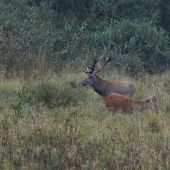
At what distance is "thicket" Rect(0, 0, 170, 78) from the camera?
14156 millimetres

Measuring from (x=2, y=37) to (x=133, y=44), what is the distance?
506 centimetres

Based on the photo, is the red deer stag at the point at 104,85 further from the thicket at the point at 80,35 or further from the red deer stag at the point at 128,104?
the red deer stag at the point at 128,104

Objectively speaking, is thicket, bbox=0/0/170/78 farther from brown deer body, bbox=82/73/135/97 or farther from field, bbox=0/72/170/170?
field, bbox=0/72/170/170

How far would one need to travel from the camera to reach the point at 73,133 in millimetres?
7492

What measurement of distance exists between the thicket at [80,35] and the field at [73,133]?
9.12 feet

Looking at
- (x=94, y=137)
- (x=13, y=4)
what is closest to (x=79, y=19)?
(x=13, y=4)

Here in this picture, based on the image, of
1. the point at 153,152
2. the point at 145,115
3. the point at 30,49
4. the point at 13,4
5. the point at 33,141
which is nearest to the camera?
the point at 153,152

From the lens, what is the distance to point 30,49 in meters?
14.2

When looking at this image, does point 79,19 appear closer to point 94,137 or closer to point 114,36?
point 114,36

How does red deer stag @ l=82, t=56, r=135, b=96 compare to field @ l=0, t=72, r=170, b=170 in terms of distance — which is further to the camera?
red deer stag @ l=82, t=56, r=135, b=96

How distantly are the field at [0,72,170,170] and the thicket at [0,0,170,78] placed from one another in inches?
109

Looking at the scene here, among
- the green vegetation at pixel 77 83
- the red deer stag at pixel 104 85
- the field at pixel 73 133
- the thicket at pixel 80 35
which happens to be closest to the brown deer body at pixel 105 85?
the red deer stag at pixel 104 85

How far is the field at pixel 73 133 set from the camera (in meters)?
6.52

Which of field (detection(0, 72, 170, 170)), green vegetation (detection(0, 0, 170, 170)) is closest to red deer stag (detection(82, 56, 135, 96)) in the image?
green vegetation (detection(0, 0, 170, 170))
